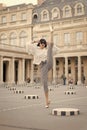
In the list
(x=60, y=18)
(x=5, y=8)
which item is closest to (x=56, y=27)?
(x=60, y=18)

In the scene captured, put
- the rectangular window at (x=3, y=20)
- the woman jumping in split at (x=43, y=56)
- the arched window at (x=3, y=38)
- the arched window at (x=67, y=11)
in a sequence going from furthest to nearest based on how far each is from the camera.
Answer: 1. the rectangular window at (x=3, y=20)
2. the arched window at (x=3, y=38)
3. the arched window at (x=67, y=11)
4. the woman jumping in split at (x=43, y=56)

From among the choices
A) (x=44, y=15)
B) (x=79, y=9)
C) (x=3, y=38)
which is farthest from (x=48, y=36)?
(x=3, y=38)

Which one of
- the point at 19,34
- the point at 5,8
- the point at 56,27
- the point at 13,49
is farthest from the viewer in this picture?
the point at 5,8

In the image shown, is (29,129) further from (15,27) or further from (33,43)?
(15,27)

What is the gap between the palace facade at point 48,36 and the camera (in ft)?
198

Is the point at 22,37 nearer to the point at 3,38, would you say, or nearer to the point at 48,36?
the point at 3,38

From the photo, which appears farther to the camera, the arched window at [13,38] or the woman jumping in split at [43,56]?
the arched window at [13,38]

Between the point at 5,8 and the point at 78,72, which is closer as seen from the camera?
the point at 78,72

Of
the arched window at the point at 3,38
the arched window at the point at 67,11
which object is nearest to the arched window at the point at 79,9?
the arched window at the point at 67,11

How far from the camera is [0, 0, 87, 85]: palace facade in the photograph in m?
60.2

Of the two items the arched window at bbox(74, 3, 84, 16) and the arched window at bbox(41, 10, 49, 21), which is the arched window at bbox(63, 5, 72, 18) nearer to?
the arched window at bbox(74, 3, 84, 16)

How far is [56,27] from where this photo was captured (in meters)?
64.1

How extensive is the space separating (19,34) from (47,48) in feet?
196

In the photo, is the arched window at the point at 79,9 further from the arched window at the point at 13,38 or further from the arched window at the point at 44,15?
the arched window at the point at 13,38
